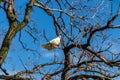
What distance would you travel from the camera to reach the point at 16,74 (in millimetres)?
14508

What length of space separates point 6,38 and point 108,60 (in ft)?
11.2

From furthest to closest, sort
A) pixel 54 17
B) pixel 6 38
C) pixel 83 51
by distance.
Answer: pixel 54 17 < pixel 6 38 < pixel 83 51

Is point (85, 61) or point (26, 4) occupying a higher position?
point (26, 4)

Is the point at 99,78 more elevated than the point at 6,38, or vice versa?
the point at 6,38

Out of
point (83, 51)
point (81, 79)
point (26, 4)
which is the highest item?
point (26, 4)

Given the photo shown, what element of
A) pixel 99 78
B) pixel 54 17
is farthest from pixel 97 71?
pixel 54 17

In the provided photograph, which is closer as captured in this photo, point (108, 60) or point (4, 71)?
point (108, 60)

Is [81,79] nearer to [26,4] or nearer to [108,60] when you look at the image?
[108,60]

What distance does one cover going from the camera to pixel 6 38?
1534cm

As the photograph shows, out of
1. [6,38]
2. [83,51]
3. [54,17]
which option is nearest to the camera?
[83,51]

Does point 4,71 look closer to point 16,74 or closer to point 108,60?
point 16,74

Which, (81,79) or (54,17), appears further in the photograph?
(54,17)

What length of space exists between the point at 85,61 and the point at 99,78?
838 mm

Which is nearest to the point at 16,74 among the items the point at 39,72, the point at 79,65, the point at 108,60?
the point at 39,72
